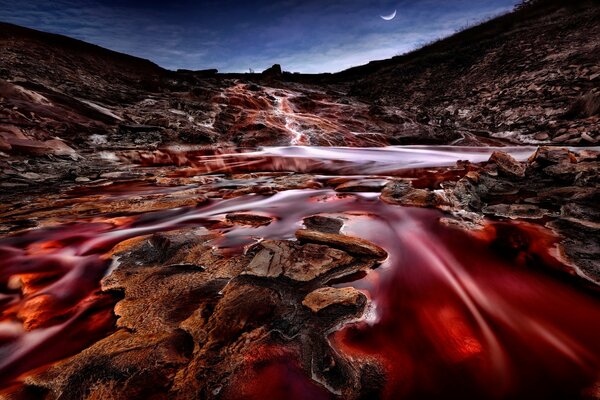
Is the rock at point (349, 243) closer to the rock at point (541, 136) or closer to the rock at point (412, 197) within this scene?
the rock at point (412, 197)

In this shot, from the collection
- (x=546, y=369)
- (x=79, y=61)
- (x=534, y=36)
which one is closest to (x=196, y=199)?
(x=546, y=369)

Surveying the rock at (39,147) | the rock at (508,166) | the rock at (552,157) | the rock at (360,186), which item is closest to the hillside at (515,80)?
the rock at (552,157)

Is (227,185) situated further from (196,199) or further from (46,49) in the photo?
(46,49)

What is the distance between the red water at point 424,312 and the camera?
1.23 m

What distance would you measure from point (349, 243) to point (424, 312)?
0.68 m

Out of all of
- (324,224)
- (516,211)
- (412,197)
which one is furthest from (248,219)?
(516,211)

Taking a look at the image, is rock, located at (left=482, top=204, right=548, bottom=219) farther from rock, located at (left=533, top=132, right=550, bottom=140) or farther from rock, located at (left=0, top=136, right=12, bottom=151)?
rock, located at (left=533, top=132, right=550, bottom=140)

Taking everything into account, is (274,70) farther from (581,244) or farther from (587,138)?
(581,244)

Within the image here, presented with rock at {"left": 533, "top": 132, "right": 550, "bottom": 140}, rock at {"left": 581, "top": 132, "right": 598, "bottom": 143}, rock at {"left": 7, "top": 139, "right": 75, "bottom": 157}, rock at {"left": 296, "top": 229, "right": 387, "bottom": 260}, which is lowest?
rock at {"left": 7, "top": 139, "right": 75, "bottom": 157}

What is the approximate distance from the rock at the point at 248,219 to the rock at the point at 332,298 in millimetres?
1377

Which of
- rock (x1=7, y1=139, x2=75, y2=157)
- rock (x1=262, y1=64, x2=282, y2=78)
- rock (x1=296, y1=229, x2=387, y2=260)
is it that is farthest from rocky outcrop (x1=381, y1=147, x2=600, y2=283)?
rock (x1=262, y1=64, x2=282, y2=78)

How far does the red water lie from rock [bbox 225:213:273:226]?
18 cm

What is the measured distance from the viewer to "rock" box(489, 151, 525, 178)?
3797mm

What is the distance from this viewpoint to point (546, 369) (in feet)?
4.14
